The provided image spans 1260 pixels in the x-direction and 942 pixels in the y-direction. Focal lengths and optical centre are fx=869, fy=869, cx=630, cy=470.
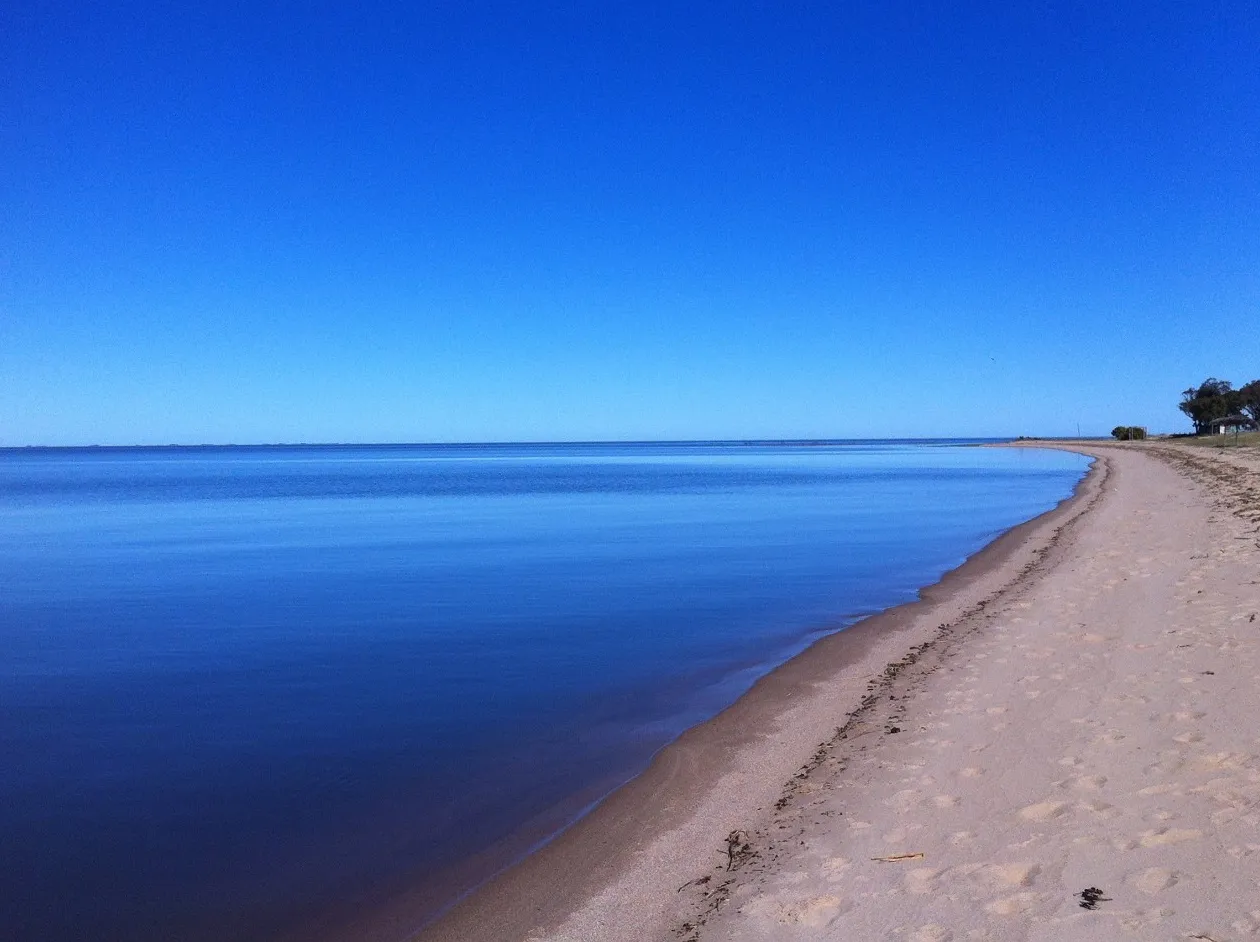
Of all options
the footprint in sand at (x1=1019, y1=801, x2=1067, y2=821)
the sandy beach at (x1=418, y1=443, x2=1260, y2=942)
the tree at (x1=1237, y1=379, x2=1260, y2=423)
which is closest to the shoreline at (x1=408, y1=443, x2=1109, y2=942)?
the sandy beach at (x1=418, y1=443, x2=1260, y2=942)

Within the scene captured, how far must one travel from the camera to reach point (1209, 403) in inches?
4582

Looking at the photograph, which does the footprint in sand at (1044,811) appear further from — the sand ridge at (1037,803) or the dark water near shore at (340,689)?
the dark water near shore at (340,689)

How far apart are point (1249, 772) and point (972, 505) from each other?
31763mm

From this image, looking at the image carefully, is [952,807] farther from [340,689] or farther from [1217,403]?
[1217,403]

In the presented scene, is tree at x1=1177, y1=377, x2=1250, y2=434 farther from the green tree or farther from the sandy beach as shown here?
the sandy beach

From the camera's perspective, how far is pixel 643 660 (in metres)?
11.9

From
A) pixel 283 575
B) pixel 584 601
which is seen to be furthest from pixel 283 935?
pixel 283 575

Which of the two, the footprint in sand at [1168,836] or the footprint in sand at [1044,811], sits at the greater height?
the footprint in sand at [1168,836]

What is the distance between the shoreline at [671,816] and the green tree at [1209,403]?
121135 mm

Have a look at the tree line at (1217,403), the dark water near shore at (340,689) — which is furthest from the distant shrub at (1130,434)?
the dark water near shore at (340,689)

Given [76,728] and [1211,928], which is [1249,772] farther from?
[76,728]

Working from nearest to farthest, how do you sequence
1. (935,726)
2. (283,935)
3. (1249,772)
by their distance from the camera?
(283,935) < (1249,772) < (935,726)

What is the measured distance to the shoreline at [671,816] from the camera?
5543 mm

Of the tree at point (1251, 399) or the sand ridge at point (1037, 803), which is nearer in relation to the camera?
the sand ridge at point (1037, 803)
